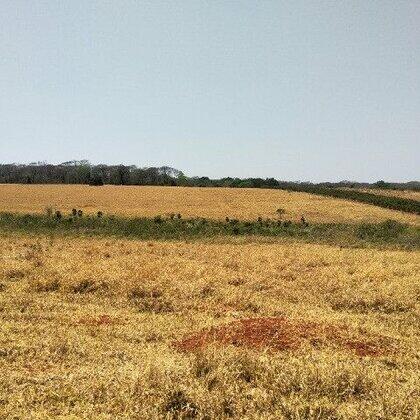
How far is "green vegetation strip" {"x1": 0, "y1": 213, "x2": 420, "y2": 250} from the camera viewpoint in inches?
1779

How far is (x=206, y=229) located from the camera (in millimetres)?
51062

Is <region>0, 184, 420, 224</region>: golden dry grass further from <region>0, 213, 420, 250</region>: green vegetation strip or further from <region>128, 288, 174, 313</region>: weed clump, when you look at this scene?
<region>128, 288, 174, 313</region>: weed clump

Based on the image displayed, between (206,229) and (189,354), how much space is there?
137 feet

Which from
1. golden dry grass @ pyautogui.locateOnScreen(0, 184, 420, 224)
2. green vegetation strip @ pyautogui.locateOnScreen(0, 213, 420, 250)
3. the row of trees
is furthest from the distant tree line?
green vegetation strip @ pyautogui.locateOnScreen(0, 213, 420, 250)

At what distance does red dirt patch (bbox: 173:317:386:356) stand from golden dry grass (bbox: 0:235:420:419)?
0.91 ft

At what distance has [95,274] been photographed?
17297 mm

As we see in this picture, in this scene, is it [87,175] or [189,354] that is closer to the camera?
[189,354]

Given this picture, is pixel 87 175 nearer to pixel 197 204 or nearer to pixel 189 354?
pixel 197 204

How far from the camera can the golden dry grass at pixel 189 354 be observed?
689cm

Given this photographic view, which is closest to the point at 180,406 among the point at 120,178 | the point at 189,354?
the point at 189,354

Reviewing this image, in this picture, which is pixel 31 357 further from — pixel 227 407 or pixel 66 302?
pixel 66 302

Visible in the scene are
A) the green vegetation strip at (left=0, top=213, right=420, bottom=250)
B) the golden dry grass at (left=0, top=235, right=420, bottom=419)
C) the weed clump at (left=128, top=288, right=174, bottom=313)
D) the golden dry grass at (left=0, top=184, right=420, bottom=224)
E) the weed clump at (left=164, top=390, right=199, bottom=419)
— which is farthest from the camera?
the golden dry grass at (left=0, top=184, right=420, bottom=224)

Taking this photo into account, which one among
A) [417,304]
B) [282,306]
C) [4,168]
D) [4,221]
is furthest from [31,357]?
[4,168]

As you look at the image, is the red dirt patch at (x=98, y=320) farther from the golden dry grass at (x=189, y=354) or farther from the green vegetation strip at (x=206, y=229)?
the green vegetation strip at (x=206, y=229)
